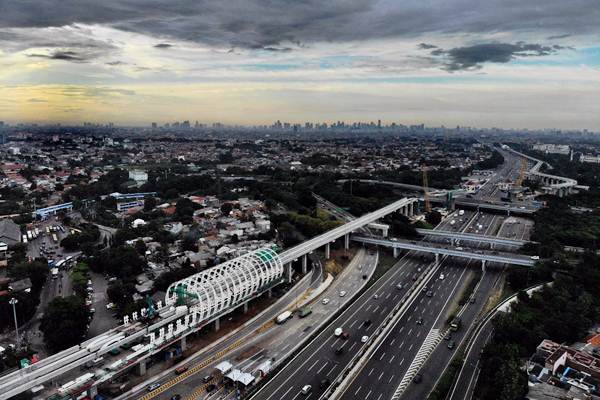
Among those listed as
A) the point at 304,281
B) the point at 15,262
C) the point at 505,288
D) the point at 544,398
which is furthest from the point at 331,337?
the point at 15,262

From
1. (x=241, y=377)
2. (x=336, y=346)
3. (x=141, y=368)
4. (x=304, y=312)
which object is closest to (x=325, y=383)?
(x=336, y=346)

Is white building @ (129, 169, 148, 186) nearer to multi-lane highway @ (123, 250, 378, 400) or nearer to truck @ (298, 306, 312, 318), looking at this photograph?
multi-lane highway @ (123, 250, 378, 400)

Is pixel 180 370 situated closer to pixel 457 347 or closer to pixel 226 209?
pixel 457 347

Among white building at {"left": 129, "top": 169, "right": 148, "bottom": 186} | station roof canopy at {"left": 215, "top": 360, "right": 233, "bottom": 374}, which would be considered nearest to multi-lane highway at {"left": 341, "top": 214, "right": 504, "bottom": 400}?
station roof canopy at {"left": 215, "top": 360, "right": 233, "bottom": 374}

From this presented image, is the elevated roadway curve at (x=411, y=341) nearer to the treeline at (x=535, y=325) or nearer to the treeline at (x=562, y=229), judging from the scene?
the treeline at (x=535, y=325)

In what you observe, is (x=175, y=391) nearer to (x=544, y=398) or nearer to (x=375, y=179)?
(x=544, y=398)

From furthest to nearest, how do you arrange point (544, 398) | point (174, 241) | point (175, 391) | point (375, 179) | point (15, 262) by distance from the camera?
point (375, 179)
point (174, 241)
point (15, 262)
point (175, 391)
point (544, 398)

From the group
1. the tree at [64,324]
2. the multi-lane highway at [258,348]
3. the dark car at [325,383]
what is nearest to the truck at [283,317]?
the multi-lane highway at [258,348]

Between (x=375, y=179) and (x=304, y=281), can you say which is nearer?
(x=304, y=281)
